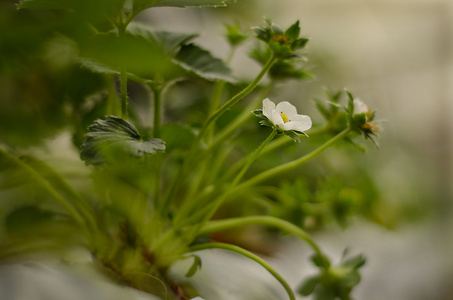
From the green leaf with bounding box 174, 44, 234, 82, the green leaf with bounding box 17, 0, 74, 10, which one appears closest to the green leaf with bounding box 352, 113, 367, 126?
the green leaf with bounding box 174, 44, 234, 82

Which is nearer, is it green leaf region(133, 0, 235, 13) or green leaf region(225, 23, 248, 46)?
green leaf region(133, 0, 235, 13)

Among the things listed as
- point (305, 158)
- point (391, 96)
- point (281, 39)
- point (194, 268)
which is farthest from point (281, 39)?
point (391, 96)

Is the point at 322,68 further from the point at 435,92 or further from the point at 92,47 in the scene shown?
the point at 435,92

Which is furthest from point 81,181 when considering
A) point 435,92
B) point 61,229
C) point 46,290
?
point 435,92

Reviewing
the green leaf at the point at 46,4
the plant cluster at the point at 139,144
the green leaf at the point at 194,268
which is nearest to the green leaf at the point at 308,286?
the plant cluster at the point at 139,144

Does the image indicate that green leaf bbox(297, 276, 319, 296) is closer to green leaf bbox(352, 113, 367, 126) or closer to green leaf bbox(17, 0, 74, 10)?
green leaf bbox(352, 113, 367, 126)
